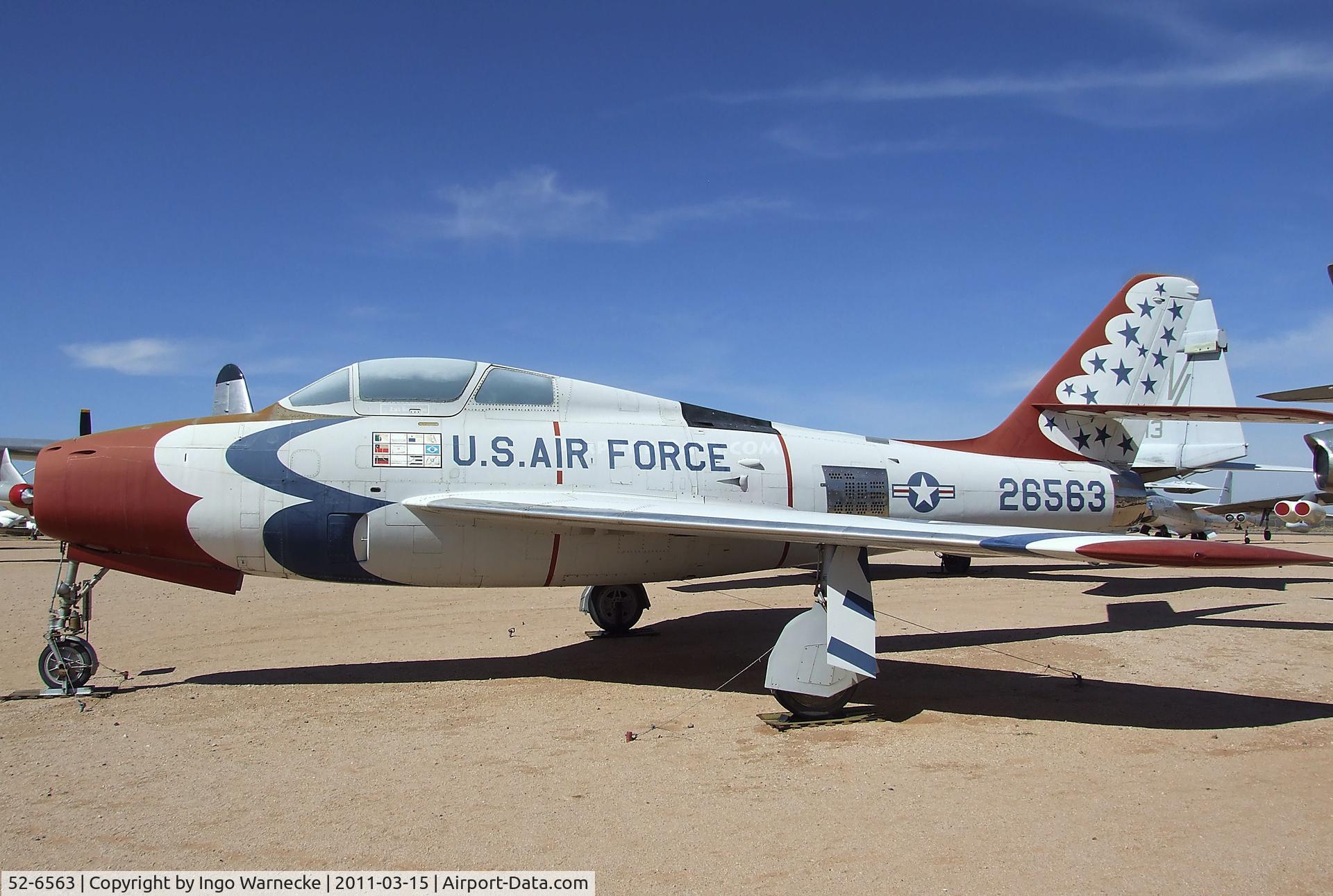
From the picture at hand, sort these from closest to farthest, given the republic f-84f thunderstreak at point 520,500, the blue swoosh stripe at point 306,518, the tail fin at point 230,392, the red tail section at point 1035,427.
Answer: the republic f-84f thunderstreak at point 520,500
the blue swoosh stripe at point 306,518
the red tail section at point 1035,427
the tail fin at point 230,392

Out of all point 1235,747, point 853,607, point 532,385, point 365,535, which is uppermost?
point 532,385

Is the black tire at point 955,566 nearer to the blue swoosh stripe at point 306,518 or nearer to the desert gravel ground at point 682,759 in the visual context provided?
the desert gravel ground at point 682,759

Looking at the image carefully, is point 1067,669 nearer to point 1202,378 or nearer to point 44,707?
point 44,707

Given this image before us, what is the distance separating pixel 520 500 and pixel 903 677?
171 inches

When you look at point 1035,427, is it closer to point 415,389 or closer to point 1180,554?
point 1180,554

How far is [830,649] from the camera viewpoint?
23.0 ft

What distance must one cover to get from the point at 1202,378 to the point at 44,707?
20.9 meters

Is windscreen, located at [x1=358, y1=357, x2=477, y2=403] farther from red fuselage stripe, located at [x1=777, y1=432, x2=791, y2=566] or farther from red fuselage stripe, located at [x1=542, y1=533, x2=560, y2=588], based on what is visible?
red fuselage stripe, located at [x1=777, y1=432, x2=791, y2=566]

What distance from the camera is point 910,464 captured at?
31.2 ft

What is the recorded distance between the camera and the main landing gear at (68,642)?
7574 mm

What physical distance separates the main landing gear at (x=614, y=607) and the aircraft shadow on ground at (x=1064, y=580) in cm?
489

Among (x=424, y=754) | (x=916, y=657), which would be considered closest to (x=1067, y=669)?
(x=916, y=657)
